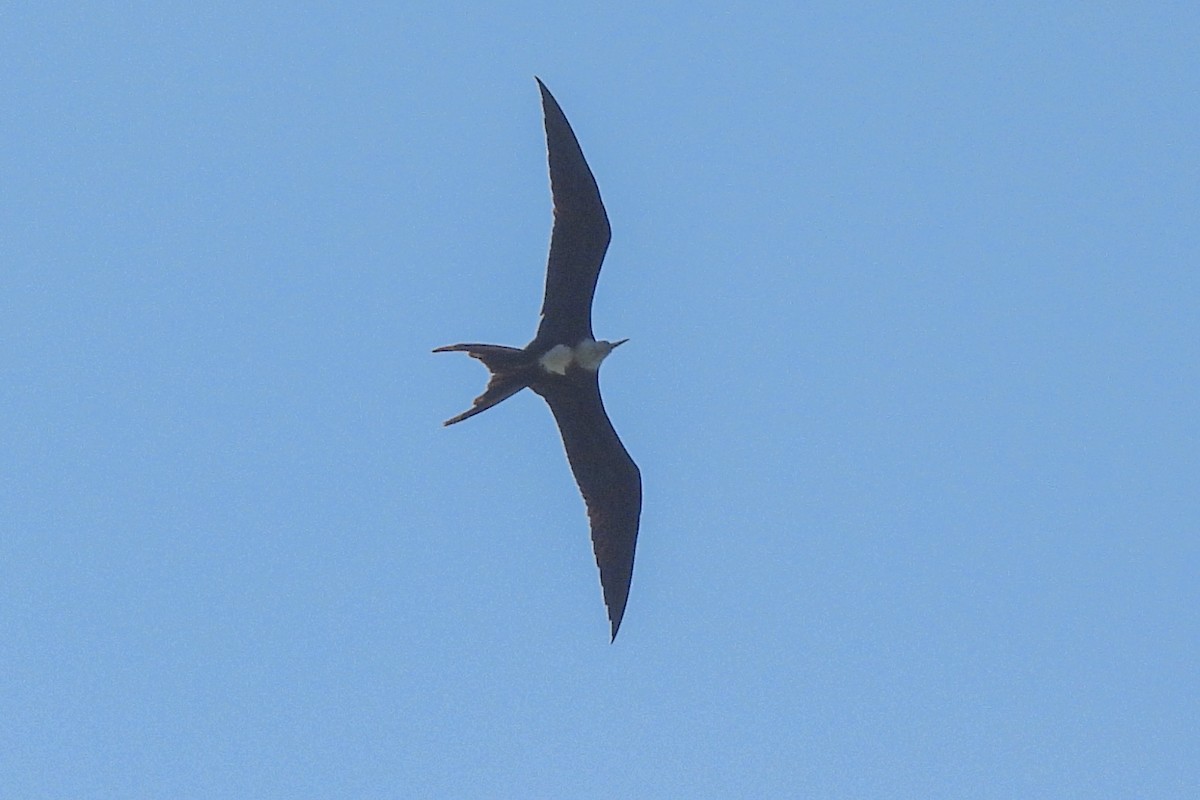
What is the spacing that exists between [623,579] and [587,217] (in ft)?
13.9

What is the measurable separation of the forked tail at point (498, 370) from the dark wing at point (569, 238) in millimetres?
406

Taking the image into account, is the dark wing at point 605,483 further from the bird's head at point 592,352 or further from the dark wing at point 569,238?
the dark wing at point 569,238

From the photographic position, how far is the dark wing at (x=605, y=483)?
20.6m

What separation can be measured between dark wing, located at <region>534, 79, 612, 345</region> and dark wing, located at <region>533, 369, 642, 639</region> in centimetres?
85

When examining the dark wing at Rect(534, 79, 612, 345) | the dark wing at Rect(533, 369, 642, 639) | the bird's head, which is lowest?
the dark wing at Rect(533, 369, 642, 639)

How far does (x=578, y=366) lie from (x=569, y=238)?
5.07 ft

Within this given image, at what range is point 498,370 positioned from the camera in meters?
19.7

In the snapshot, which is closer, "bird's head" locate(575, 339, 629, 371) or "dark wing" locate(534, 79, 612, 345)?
"dark wing" locate(534, 79, 612, 345)

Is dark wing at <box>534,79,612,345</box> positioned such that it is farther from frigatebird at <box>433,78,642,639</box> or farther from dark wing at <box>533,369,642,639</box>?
dark wing at <box>533,369,642,639</box>

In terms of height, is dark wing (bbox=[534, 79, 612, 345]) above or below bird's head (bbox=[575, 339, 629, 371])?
above

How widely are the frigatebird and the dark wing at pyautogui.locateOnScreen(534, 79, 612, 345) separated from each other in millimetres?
11

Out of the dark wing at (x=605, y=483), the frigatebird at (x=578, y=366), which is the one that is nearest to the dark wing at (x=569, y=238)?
the frigatebird at (x=578, y=366)

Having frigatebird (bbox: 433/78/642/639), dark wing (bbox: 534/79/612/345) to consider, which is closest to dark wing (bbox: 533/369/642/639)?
frigatebird (bbox: 433/78/642/639)

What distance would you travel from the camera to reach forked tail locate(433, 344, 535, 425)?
1925 cm
